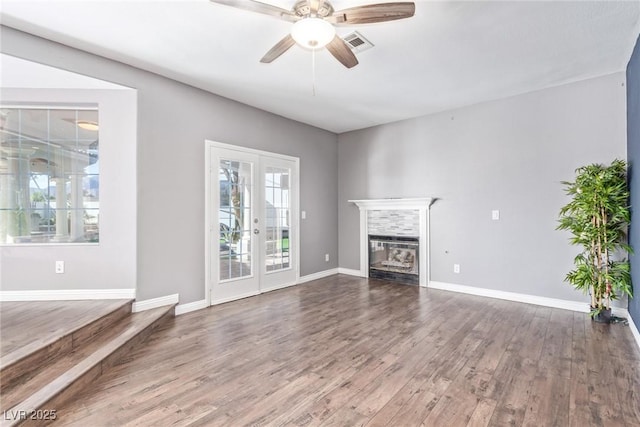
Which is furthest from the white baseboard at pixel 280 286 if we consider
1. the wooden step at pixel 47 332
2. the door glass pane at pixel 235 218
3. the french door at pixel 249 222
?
the wooden step at pixel 47 332

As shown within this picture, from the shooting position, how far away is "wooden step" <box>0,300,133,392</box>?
199cm

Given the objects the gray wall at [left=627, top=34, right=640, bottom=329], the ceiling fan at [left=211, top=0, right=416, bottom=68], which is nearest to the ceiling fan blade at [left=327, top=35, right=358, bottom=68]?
the ceiling fan at [left=211, top=0, right=416, bottom=68]

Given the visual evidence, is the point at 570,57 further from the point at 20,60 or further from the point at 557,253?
the point at 20,60

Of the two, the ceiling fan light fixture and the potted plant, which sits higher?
the ceiling fan light fixture

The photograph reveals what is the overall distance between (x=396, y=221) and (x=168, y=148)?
3.62 meters

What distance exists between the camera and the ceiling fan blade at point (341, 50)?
7.32 feet

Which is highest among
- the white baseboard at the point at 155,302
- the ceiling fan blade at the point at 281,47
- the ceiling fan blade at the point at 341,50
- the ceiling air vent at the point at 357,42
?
the ceiling air vent at the point at 357,42

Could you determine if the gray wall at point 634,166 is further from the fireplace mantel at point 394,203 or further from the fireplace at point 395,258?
the fireplace at point 395,258

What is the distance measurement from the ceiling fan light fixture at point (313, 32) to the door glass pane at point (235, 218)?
234cm

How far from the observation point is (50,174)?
134 inches

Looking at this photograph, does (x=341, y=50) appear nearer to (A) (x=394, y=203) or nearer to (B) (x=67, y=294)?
(A) (x=394, y=203)

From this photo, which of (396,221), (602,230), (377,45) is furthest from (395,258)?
(377,45)

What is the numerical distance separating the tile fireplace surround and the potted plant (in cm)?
183

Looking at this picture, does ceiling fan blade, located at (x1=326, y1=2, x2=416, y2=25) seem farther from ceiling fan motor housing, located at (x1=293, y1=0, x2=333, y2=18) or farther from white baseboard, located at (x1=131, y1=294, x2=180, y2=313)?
white baseboard, located at (x1=131, y1=294, x2=180, y2=313)
